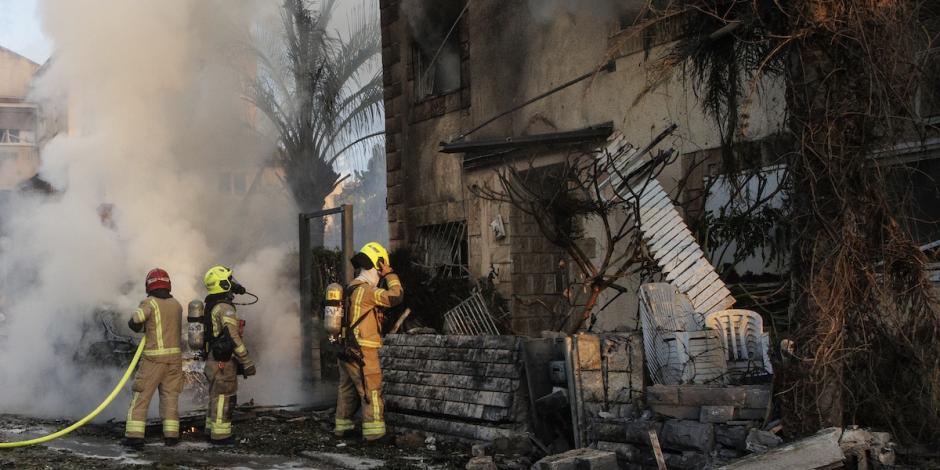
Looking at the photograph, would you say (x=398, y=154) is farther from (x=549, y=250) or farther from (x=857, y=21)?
(x=857, y=21)

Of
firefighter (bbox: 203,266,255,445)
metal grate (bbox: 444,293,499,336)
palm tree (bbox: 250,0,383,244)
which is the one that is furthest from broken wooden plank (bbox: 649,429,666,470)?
palm tree (bbox: 250,0,383,244)

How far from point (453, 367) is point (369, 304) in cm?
99

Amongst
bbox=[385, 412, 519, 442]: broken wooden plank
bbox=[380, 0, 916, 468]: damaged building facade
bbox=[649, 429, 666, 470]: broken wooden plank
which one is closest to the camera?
bbox=[649, 429, 666, 470]: broken wooden plank

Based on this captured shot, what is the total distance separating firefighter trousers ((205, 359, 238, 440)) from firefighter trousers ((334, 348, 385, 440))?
1022 mm

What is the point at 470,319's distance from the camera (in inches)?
493

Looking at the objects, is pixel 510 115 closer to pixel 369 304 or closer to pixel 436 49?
Answer: pixel 436 49

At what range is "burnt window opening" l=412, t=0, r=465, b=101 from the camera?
14.1 metres

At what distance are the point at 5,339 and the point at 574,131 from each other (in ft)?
27.8

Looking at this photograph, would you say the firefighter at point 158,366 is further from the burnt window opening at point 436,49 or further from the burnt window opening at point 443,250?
the burnt window opening at point 436,49


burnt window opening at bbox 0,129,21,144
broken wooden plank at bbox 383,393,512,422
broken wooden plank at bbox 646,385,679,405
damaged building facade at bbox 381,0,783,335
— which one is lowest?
broken wooden plank at bbox 383,393,512,422

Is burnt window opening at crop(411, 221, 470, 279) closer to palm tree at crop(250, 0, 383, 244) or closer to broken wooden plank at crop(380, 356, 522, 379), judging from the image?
broken wooden plank at crop(380, 356, 522, 379)

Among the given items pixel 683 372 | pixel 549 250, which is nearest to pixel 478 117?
pixel 549 250

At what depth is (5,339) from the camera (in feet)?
45.7

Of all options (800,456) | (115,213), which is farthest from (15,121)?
(800,456)
